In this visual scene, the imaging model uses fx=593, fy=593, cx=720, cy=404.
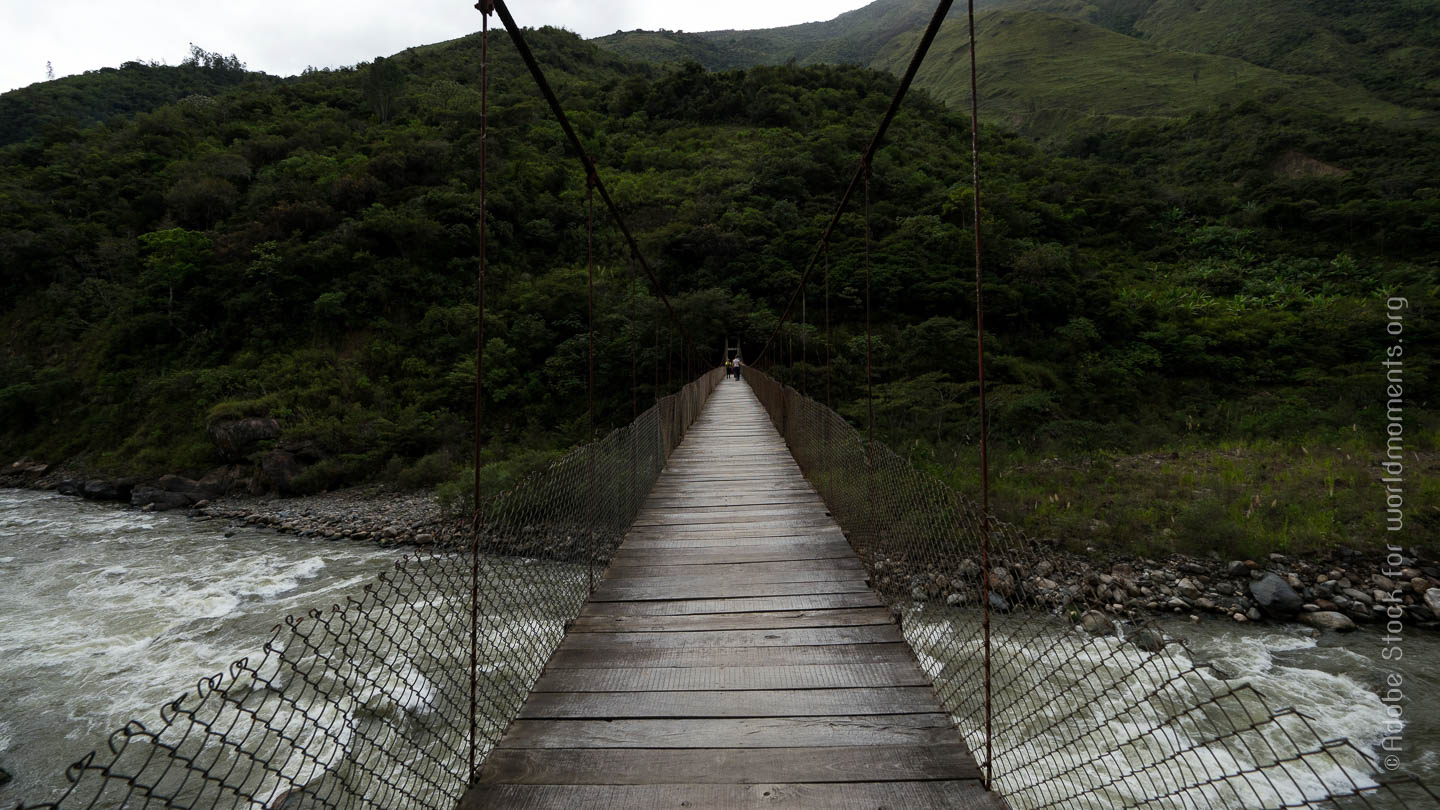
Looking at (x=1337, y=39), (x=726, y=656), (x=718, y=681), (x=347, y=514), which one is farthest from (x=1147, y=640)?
(x=1337, y=39)

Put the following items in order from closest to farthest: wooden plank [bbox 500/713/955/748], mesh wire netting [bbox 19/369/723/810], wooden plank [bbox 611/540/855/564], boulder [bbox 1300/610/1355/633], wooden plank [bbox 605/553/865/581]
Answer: wooden plank [bbox 500/713/955/748], mesh wire netting [bbox 19/369/723/810], wooden plank [bbox 605/553/865/581], wooden plank [bbox 611/540/855/564], boulder [bbox 1300/610/1355/633]

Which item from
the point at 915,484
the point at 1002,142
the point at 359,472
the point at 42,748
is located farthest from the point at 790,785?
the point at 1002,142

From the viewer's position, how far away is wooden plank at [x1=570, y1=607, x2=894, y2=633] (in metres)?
2.71

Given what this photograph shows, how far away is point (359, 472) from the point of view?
49.4 ft

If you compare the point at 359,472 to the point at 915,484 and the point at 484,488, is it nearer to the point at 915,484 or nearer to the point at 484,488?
the point at 484,488

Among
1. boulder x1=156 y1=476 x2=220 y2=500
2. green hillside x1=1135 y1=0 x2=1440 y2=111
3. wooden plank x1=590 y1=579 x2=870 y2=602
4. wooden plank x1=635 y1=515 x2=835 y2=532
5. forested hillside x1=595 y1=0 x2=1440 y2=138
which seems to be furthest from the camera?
forested hillside x1=595 y1=0 x2=1440 y2=138

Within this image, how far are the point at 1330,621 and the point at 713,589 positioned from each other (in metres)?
7.73

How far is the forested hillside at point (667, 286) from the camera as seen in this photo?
48.7 ft

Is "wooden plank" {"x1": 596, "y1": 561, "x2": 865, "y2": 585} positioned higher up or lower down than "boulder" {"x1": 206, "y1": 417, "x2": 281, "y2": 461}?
higher up

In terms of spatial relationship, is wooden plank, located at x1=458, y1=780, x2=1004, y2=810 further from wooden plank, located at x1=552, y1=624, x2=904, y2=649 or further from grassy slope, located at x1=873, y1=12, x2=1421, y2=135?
grassy slope, located at x1=873, y1=12, x2=1421, y2=135

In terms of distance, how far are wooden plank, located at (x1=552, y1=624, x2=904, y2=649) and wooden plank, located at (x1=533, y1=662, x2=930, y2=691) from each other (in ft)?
0.60

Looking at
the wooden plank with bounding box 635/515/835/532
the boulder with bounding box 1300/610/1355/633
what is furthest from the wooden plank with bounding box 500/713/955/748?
the boulder with bounding box 1300/610/1355/633

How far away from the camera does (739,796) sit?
1746 mm

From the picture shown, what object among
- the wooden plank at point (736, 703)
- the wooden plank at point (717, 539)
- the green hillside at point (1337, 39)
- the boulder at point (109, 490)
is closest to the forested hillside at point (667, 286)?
the boulder at point (109, 490)
